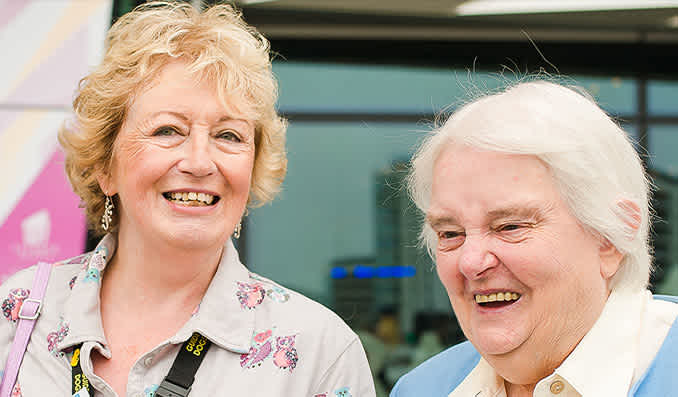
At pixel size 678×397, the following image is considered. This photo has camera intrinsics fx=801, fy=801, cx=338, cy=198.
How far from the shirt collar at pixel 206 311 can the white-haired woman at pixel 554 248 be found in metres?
0.60

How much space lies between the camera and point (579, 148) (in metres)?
1.75

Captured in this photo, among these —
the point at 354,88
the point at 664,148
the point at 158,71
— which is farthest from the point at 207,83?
the point at 664,148

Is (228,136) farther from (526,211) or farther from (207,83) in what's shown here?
(526,211)

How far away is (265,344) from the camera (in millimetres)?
2127

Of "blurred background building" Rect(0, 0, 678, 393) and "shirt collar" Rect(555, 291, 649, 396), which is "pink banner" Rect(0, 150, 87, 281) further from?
"shirt collar" Rect(555, 291, 649, 396)

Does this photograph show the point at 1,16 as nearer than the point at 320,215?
Yes

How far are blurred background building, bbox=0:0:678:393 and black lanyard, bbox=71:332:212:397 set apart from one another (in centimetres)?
448

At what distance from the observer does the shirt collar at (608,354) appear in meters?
1.73

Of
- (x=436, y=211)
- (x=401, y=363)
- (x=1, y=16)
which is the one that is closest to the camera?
(x=436, y=211)

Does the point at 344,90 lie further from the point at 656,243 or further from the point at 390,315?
the point at 656,243

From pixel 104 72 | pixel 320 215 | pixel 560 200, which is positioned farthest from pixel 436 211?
pixel 320 215

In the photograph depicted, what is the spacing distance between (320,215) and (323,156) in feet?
1.69

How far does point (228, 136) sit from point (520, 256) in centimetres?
88

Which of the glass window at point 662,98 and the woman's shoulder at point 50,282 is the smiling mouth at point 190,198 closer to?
the woman's shoulder at point 50,282
